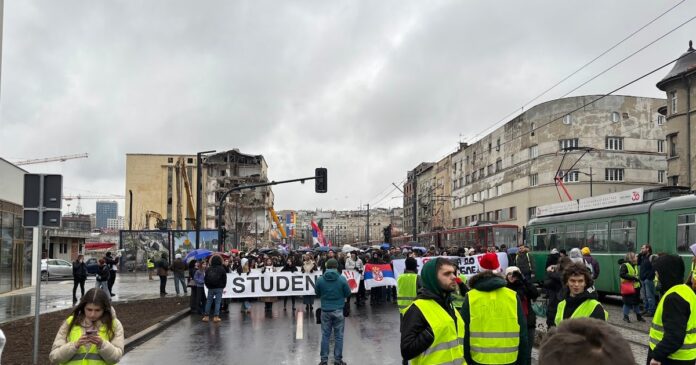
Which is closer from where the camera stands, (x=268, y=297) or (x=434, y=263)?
(x=434, y=263)

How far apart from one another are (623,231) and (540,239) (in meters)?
6.68

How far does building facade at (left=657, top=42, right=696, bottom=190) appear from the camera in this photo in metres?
39.1

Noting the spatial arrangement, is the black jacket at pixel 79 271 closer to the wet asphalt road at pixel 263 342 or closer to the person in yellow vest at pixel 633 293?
the wet asphalt road at pixel 263 342

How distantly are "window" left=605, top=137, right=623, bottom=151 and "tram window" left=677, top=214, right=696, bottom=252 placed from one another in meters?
47.5

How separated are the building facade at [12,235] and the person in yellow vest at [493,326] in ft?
86.9

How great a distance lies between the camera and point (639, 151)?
62250 millimetres

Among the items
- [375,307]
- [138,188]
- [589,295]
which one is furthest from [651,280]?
[138,188]

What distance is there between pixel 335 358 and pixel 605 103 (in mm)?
58799

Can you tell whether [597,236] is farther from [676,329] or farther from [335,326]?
[676,329]

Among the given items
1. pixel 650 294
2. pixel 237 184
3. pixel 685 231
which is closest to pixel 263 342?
pixel 650 294

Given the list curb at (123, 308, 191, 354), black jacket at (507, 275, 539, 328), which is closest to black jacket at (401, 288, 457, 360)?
black jacket at (507, 275, 539, 328)

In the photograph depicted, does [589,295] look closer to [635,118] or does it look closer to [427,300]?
[427,300]

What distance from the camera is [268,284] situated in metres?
19.3

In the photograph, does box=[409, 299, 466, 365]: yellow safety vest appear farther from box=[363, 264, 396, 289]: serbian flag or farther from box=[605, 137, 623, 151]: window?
box=[605, 137, 623, 151]: window
